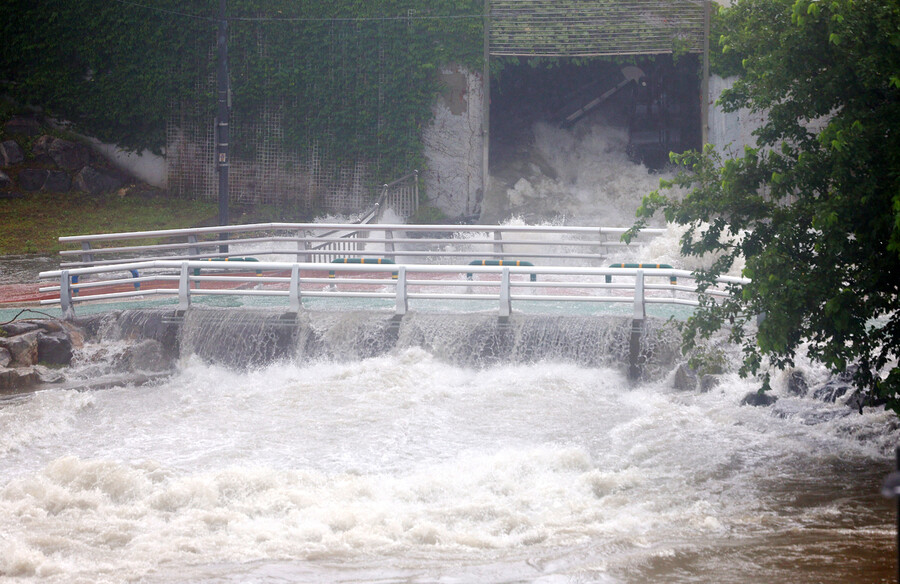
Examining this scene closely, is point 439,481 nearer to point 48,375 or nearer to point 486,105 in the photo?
point 48,375

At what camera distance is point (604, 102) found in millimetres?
27625

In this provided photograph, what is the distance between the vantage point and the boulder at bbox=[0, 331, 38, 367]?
12758 millimetres

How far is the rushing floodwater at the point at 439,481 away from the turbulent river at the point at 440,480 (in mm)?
29

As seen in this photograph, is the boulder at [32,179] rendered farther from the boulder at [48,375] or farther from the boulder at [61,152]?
the boulder at [48,375]

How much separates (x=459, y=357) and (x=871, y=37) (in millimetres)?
7165

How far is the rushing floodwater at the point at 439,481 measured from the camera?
712 centimetres

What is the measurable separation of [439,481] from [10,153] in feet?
71.8

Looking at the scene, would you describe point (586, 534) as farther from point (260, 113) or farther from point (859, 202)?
point (260, 113)

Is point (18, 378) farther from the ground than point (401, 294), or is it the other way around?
point (401, 294)

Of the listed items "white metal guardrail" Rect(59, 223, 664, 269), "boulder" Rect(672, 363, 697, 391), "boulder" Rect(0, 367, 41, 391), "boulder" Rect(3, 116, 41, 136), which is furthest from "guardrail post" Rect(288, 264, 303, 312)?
"boulder" Rect(3, 116, 41, 136)

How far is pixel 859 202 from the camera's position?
7578 millimetres

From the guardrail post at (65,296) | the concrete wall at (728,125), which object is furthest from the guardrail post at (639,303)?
the concrete wall at (728,125)

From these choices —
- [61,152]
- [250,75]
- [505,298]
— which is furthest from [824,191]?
[61,152]

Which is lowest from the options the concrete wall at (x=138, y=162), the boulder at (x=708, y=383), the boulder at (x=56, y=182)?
the boulder at (x=708, y=383)
